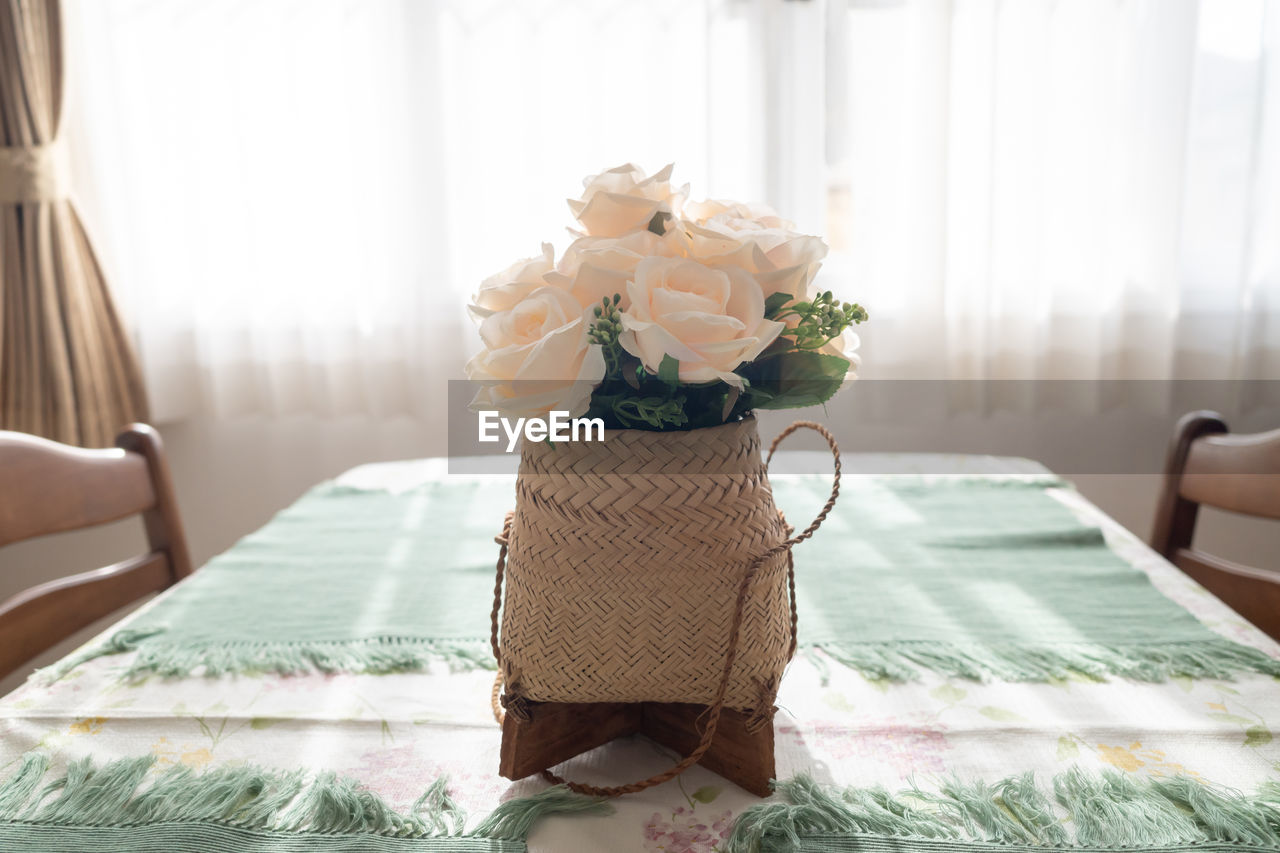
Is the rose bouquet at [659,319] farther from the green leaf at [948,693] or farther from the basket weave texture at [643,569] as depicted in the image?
the green leaf at [948,693]

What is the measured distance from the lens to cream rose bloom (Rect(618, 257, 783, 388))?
47 cm

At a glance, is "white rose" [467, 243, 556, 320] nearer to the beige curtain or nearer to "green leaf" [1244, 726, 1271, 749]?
"green leaf" [1244, 726, 1271, 749]

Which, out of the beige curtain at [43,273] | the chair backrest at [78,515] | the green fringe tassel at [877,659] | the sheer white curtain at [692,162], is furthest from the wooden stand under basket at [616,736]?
the beige curtain at [43,273]

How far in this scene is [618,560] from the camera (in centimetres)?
53

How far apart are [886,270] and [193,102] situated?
1611 mm

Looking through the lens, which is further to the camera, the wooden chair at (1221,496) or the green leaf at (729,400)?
the wooden chair at (1221,496)

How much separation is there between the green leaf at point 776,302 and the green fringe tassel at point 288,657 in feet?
1.33

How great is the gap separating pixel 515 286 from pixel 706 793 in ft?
1.15

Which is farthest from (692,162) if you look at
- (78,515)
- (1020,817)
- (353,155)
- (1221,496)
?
(1020,817)

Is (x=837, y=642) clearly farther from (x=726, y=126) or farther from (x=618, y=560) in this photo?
(x=726, y=126)

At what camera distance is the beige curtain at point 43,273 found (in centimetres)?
182

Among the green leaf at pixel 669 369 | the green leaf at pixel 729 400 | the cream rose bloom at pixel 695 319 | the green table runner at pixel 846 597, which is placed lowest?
the green table runner at pixel 846 597

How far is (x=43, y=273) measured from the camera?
73.0 inches

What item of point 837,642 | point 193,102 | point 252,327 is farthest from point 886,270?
point 193,102
